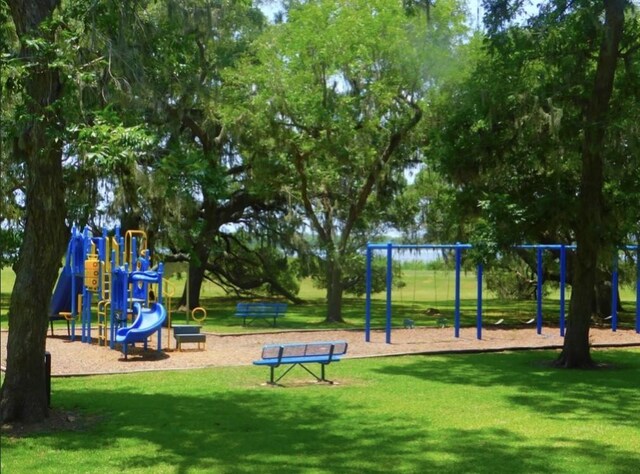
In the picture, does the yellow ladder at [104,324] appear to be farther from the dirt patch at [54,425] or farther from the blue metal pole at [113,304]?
the dirt patch at [54,425]

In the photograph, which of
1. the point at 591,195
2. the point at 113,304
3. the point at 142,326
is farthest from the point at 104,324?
the point at 591,195

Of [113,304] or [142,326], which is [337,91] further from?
[142,326]

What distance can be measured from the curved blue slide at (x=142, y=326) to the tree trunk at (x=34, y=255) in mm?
6452

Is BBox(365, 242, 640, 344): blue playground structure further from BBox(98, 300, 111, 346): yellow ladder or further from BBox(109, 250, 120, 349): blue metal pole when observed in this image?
BBox(98, 300, 111, 346): yellow ladder

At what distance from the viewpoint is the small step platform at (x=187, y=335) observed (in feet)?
55.0

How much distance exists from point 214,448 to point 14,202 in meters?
19.3

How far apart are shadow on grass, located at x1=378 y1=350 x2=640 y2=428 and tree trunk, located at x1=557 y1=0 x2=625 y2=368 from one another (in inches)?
23.0

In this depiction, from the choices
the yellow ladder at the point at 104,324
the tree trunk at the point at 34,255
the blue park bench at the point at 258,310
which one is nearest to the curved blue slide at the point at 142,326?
the yellow ladder at the point at 104,324

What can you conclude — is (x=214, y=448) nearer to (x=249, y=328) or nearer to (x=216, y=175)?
(x=249, y=328)

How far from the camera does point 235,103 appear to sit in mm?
24609

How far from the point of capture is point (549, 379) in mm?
13391

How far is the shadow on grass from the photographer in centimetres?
1062

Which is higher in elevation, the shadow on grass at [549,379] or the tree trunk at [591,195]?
the tree trunk at [591,195]

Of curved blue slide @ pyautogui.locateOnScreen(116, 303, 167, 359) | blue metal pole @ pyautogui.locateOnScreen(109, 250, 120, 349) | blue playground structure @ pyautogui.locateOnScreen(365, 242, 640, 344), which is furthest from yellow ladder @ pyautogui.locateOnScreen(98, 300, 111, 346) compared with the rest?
blue playground structure @ pyautogui.locateOnScreen(365, 242, 640, 344)
